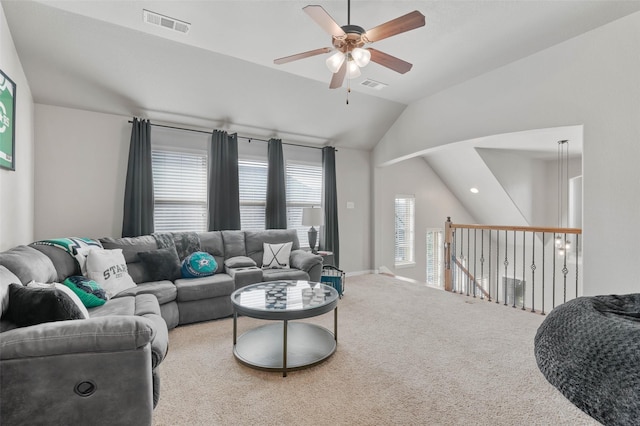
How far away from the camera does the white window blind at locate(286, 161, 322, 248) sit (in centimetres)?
529

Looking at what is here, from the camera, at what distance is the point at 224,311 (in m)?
3.42

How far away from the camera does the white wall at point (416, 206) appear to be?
6.11 meters

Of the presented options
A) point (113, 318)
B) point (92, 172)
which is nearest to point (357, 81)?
point (92, 172)

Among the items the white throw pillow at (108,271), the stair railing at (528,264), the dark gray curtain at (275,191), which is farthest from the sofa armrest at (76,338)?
the stair railing at (528,264)

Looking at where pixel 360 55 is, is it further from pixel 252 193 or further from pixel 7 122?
pixel 252 193

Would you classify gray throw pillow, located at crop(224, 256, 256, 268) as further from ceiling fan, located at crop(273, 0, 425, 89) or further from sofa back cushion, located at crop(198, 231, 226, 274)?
ceiling fan, located at crop(273, 0, 425, 89)

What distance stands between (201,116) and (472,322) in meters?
4.27

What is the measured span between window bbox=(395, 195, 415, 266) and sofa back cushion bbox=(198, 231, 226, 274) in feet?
12.4

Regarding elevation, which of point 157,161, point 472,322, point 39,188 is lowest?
point 472,322

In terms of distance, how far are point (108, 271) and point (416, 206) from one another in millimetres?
5696

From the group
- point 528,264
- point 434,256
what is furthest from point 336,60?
point 528,264

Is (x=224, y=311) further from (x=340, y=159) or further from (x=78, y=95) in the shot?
(x=340, y=159)

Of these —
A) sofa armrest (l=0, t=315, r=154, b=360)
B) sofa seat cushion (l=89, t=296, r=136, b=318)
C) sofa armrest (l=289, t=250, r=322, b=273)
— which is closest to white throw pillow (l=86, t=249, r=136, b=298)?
sofa seat cushion (l=89, t=296, r=136, b=318)

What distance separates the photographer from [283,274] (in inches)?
152
